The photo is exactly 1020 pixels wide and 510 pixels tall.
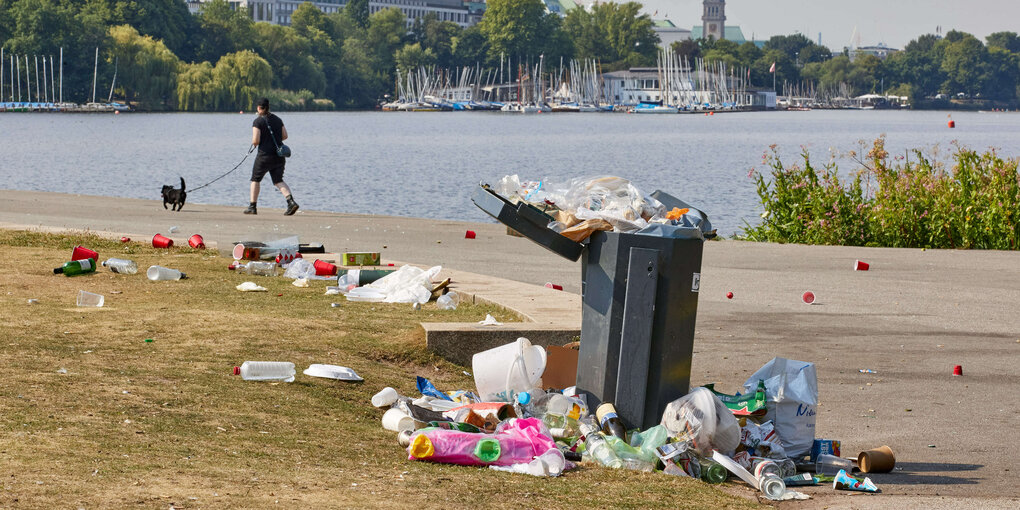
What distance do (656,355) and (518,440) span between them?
0.87 m

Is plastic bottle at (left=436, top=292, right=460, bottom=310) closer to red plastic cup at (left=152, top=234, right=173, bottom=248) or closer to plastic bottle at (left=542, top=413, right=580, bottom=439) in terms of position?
plastic bottle at (left=542, top=413, right=580, bottom=439)

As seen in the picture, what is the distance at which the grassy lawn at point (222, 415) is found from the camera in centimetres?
505

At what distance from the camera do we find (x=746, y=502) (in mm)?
5727

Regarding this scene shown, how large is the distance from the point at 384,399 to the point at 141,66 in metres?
128

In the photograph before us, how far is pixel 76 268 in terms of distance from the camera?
11.1m

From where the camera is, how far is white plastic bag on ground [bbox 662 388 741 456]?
245 inches

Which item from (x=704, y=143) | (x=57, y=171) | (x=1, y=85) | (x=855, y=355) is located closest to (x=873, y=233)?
(x=855, y=355)

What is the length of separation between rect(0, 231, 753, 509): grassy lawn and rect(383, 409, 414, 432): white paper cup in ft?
A: 0.24

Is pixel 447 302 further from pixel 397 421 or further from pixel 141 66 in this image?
pixel 141 66

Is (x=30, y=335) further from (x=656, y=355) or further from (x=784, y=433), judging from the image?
(x=784, y=433)

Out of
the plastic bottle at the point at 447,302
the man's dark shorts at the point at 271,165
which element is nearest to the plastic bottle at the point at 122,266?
the plastic bottle at the point at 447,302

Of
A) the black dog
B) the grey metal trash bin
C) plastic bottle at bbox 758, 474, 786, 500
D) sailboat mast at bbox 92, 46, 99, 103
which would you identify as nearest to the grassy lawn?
plastic bottle at bbox 758, 474, 786, 500

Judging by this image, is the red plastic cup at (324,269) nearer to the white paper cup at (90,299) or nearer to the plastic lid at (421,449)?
the white paper cup at (90,299)

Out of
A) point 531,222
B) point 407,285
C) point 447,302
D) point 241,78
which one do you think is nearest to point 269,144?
point 407,285
